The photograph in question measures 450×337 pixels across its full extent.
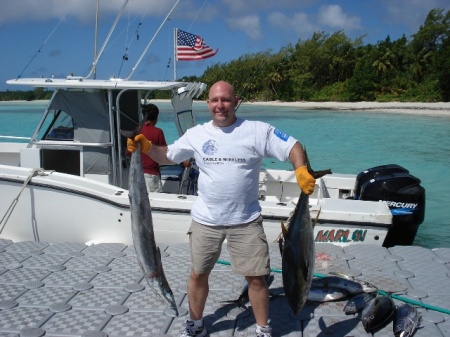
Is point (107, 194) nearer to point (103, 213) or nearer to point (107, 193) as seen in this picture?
point (107, 193)

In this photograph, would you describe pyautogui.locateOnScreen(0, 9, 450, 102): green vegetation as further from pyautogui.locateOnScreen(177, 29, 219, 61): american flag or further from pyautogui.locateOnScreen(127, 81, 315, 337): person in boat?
pyautogui.locateOnScreen(127, 81, 315, 337): person in boat

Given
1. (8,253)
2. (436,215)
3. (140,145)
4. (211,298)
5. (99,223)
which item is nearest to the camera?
(140,145)

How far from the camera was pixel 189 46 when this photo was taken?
7.61m

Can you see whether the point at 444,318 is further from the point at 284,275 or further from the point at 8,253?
the point at 8,253

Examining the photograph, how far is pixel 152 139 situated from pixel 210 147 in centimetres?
264

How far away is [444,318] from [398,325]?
18.5 inches

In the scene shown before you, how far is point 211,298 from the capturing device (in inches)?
147

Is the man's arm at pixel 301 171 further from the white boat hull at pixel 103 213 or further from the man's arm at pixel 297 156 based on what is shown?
the white boat hull at pixel 103 213

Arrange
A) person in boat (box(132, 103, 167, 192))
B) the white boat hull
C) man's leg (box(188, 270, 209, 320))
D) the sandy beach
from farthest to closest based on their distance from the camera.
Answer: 1. the sandy beach
2. person in boat (box(132, 103, 167, 192))
3. the white boat hull
4. man's leg (box(188, 270, 209, 320))

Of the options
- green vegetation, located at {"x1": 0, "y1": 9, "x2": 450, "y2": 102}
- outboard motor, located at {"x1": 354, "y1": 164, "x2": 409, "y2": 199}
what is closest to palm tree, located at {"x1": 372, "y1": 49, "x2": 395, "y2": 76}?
green vegetation, located at {"x1": 0, "y1": 9, "x2": 450, "y2": 102}

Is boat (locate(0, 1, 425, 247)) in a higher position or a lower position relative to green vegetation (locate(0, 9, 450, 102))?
lower

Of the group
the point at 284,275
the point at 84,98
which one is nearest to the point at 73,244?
the point at 84,98

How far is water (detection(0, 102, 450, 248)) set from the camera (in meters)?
11.0

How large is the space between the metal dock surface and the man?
1022 mm
